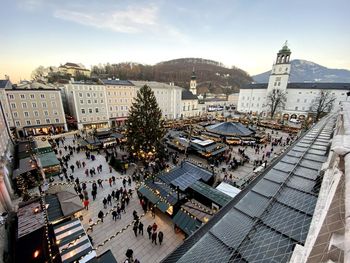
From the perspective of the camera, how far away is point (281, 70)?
4881 centimetres

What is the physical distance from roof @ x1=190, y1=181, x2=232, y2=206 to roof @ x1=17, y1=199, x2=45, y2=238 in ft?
32.9

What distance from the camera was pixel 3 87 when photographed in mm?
27266

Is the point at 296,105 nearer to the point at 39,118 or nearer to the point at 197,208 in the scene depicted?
the point at 197,208

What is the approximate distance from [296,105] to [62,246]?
6341 centimetres

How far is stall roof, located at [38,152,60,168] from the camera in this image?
52.6ft

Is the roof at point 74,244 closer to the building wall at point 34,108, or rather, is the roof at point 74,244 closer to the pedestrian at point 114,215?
the pedestrian at point 114,215

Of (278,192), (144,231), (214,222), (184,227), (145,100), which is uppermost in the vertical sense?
(145,100)

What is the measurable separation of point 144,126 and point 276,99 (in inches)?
1912

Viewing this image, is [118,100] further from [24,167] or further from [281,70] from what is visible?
[281,70]

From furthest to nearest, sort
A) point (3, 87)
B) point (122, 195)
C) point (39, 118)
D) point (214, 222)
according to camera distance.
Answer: point (39, 118) → point (3, 87) → point (122, 195) → point (214, 222)

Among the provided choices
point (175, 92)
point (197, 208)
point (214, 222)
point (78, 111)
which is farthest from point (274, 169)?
point (175, 92)

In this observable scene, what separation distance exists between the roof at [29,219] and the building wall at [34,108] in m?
27.9

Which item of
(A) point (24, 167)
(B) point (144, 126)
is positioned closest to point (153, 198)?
(B) point (144, 126)

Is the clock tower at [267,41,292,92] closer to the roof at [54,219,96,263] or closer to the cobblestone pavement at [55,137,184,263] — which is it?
the cobblestone pavement at [55,137,184,263]
